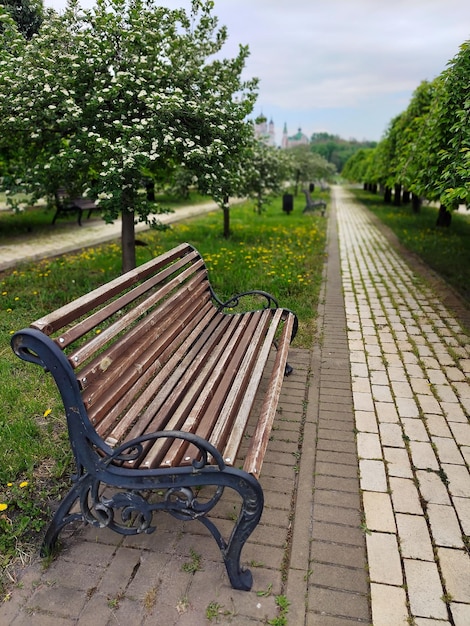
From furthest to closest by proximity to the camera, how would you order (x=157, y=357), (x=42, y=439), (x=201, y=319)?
(x=201, y=319), (x=42, y=439), (x=157, y=357)

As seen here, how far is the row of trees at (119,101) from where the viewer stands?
5215 millimetres

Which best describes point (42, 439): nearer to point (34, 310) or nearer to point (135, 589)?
point (135, 589)

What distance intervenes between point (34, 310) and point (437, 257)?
7.83m

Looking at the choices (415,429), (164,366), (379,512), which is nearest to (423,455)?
(415,429)

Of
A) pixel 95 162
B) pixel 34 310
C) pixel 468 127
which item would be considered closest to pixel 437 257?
pixel 468 127

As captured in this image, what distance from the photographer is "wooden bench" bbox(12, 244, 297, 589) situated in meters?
1.97

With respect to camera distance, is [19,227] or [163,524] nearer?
[163,524]

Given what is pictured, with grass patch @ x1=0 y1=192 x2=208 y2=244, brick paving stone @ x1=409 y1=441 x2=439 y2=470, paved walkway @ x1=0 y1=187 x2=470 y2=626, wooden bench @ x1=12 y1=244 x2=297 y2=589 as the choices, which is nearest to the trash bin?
grass patch @ x1=0 y1=192 x2=208 y2=244

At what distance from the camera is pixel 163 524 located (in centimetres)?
247

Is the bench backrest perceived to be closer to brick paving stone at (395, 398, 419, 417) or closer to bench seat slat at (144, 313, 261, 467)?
bench seat slat at (144, 313, 261, 467)

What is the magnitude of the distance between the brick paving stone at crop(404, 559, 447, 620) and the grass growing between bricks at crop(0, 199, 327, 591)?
1.86 meters

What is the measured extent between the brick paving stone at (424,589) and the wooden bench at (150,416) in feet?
2.44

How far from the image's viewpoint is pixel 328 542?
7.62 ft

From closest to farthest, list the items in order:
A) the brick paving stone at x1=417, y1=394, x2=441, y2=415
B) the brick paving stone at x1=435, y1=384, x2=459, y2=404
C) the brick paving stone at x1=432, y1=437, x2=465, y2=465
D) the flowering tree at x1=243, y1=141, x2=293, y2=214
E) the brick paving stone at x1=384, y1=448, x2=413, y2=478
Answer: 1. the brick paving stone at x1=384, y1=448, x2=413, y2=478
2. the brick paving stone at x1=432, y1=437, x2=465, y2=465
3. the brick paving stone at x1=417, y1=394, x2=441, y2=415
4. the brick paving stone at x1=435, y1=384, x2=459, y2=404
5. the flowering tree at x1=243, y1=141, x2=293, y2=214
